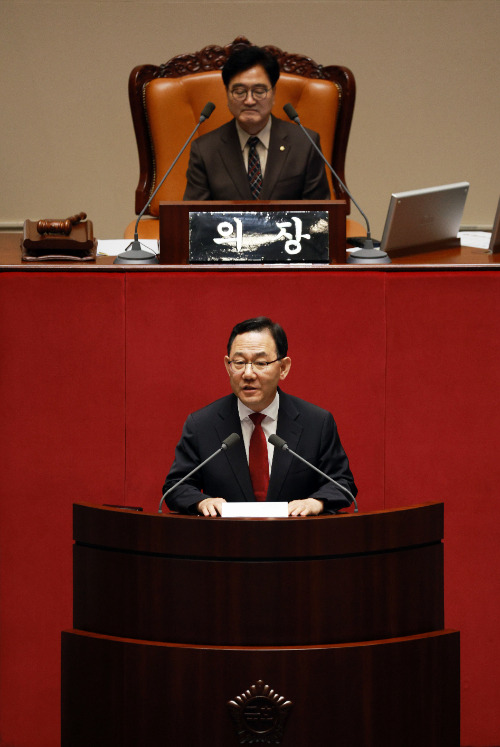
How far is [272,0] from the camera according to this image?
5.16 meters

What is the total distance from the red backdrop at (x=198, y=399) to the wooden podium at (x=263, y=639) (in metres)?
0.82

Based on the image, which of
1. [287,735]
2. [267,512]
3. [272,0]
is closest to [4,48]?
[272,0]

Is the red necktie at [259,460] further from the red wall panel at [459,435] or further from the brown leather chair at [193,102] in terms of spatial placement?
the brown leather chair at [193,102]

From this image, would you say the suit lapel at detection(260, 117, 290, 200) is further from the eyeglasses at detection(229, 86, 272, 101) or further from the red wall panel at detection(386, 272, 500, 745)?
the red wall panel at detection(386, 272, 500, 745)

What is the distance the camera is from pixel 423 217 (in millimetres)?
3047

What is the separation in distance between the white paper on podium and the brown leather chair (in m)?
2.01

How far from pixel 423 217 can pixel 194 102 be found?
1373mm

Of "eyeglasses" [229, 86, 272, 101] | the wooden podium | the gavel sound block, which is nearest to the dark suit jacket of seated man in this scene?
"eyeglasses" [229, 86, 272, 101]

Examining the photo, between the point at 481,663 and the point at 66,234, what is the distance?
1.53 meters

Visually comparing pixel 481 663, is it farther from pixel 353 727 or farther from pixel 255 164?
pixel 255 164

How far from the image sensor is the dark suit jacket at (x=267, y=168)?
11.5 feet

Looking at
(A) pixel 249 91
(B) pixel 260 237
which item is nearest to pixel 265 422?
(B) pixel 260 237

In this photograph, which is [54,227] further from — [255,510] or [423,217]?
[255,510]

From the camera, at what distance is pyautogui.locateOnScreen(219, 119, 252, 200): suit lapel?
353 centimetres
